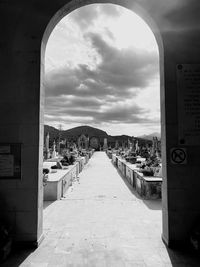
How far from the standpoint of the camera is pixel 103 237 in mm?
4469

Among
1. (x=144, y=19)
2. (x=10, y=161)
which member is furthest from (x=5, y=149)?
(x=144, y=19)

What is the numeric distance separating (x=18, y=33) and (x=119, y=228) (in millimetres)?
5261

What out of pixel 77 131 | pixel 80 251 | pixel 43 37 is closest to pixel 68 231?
pixel 80 251

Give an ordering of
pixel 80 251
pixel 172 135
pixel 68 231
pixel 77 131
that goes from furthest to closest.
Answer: pixel 77 131 < pixel 68 231 < pixel 172 135 < pixel 80 251

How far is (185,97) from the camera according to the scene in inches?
169

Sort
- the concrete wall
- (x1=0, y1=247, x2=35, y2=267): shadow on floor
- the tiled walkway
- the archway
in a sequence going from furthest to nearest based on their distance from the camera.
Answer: the archway → the concrete wall → the tiled walkway → (x1=0, y1=247, x2=35, y2=267): shadow on floor

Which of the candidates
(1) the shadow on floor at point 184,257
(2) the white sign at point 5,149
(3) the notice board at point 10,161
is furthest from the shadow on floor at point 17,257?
(1) the shadow on floor at point 184,257

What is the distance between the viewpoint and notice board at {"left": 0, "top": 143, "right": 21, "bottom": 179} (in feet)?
13.6

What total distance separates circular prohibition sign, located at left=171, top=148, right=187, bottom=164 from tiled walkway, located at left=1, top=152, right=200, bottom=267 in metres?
1.82

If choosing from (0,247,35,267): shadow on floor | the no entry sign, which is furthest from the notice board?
the no entry sign

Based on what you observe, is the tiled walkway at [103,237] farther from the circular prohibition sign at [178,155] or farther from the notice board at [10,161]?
the circular prohibition sign at [178,155]

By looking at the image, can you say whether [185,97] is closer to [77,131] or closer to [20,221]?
[20,221]

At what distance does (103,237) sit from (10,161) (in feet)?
8.88

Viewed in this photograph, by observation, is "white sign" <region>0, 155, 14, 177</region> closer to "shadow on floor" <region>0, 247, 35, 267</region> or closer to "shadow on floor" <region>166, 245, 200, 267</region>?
"shadow on floor" <region>0, 247, 35, 267</region>
